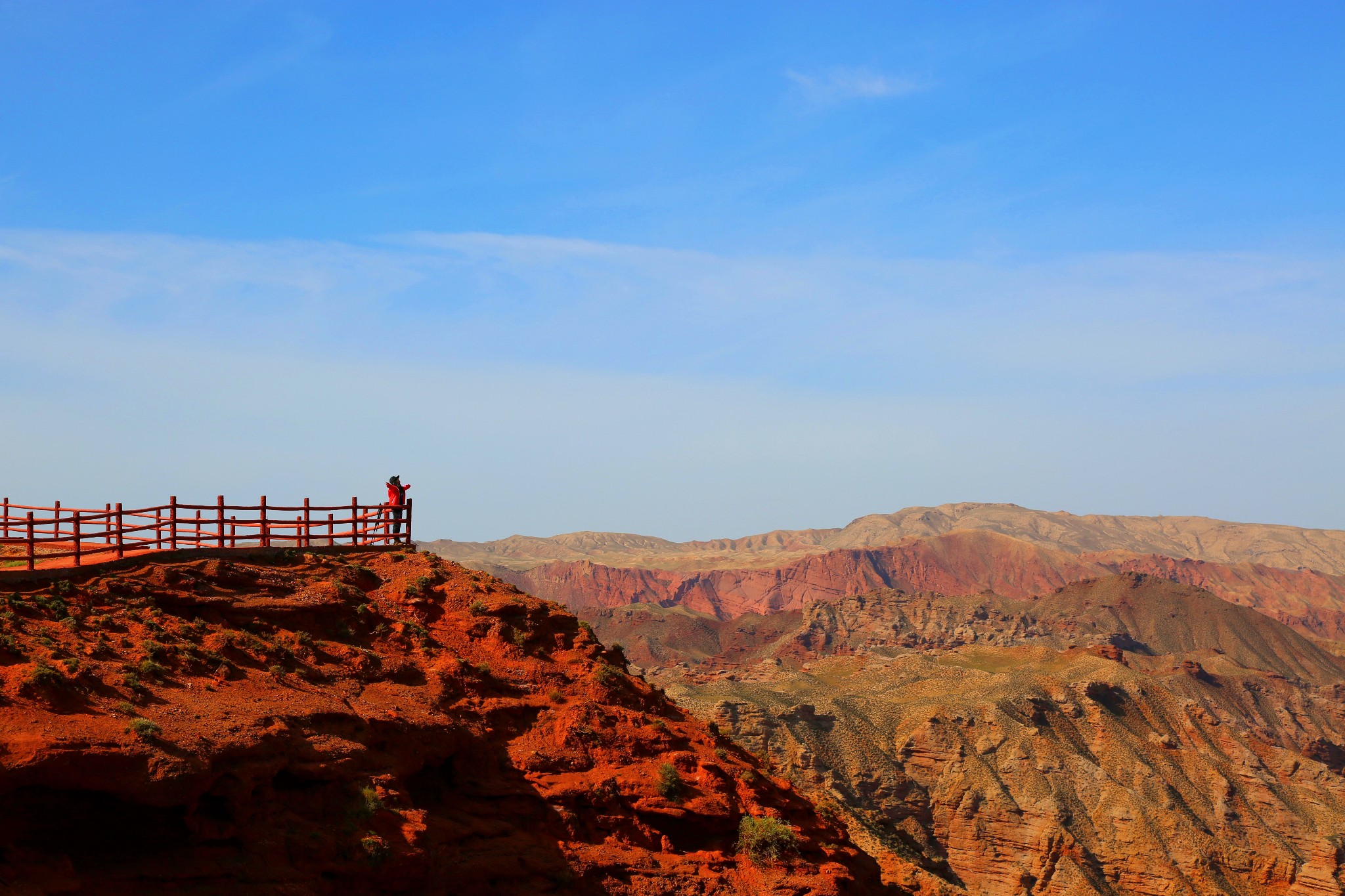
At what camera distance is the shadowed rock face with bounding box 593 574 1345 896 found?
228 feet

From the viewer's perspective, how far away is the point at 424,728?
1764 cm

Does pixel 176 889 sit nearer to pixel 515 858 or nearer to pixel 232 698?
pixel 232 698

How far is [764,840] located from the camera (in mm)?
19172

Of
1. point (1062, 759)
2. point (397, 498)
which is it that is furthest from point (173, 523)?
point (1062, 759)

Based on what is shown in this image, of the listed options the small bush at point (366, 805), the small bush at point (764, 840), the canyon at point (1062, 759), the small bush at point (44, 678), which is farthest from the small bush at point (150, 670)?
the canyon at point (1062, 759)

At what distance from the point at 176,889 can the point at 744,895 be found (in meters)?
9.23

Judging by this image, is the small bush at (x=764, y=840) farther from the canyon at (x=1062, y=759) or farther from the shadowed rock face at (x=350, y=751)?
the canyon at (x=1062, y=759)

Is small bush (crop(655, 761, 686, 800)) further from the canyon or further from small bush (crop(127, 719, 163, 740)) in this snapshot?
the canyon

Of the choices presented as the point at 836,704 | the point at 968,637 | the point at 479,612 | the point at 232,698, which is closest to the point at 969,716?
the point at 836,704

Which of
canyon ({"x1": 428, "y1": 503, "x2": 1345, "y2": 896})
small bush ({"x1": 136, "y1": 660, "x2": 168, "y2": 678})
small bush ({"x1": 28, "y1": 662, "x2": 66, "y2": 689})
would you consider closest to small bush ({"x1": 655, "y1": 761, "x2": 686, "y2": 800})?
small bush ({"x1": 136, "y1": 660, "x2": 168, "y2": 678})

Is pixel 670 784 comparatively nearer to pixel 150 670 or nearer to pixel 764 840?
pixel 764 840

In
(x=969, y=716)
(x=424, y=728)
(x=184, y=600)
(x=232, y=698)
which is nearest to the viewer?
(x=232, y=698)

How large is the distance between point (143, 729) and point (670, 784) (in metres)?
8.92

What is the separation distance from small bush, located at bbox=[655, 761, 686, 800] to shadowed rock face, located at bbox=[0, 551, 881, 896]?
5 cm
